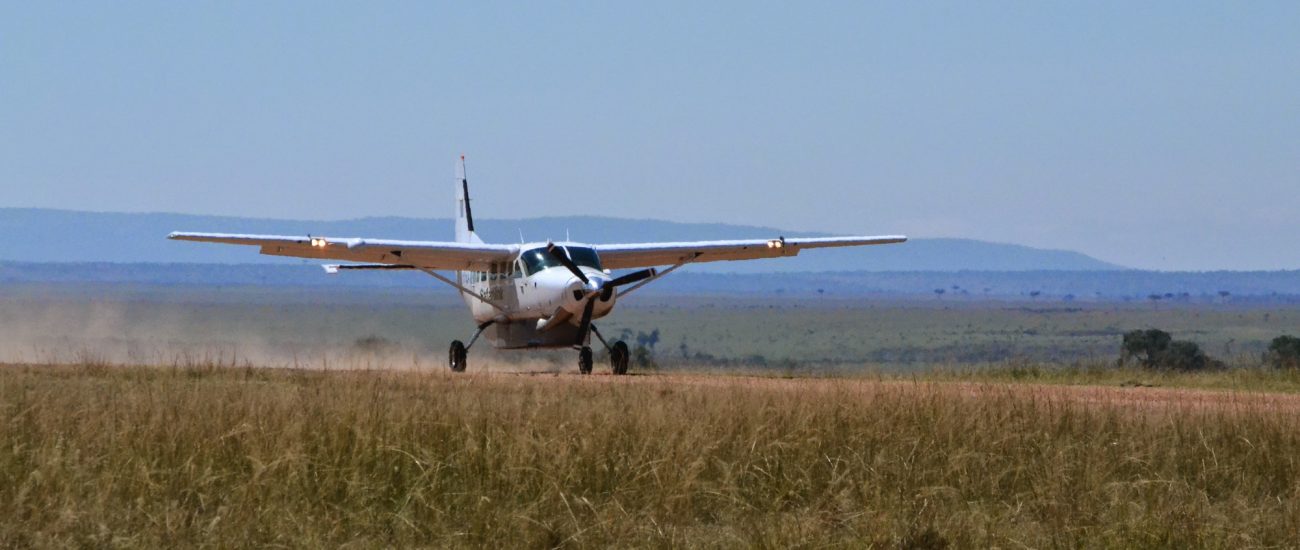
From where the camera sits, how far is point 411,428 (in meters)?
13.0

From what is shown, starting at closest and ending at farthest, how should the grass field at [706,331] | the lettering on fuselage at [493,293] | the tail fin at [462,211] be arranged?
the lettering on fuselage at [493,293], the tail fin at [462,211], the grass field at [706,331]

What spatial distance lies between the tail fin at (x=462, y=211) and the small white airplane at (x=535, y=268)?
193 inches

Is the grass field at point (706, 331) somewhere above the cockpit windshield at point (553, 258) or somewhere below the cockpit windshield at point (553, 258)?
below

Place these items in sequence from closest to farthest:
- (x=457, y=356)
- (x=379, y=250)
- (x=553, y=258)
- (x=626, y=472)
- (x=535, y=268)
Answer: (x=626, y=472) < (x=553, y=258) < (x=535, y=268) < (x=379, y=250) < (x=457, y=356)

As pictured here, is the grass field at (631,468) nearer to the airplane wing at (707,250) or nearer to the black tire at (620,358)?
the black tire at (620,358)

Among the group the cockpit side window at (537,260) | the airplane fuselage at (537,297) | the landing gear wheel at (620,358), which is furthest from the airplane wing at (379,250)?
the landing gear wheel at (620,358)

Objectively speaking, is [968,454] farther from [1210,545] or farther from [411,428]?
[411,428]

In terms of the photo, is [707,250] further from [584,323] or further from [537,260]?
[584,323]

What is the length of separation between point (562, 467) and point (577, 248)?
56.7ft

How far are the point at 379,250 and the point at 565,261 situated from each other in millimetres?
3253

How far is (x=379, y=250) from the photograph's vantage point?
29625 mm

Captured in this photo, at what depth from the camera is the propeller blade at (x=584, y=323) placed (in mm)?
28062

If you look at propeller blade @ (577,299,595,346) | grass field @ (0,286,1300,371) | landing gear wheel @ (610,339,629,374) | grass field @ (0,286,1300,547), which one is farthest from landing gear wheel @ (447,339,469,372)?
grass field @ (0,286,1300,547)

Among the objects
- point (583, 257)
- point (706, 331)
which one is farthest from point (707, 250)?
point (706, 331)
